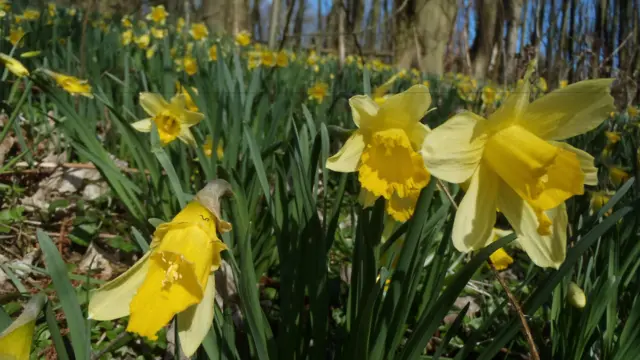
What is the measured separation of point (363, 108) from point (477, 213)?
0.97 feet

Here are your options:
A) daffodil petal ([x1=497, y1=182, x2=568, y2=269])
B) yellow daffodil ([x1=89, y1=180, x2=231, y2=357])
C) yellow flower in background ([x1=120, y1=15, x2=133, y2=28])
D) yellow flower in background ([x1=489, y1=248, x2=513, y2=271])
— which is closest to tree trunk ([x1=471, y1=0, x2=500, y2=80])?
yellow flower in background ([x1=489, y1=248, x2=513, y2=271])

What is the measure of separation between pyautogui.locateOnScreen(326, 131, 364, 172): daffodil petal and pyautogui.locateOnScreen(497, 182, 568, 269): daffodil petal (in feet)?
0.92

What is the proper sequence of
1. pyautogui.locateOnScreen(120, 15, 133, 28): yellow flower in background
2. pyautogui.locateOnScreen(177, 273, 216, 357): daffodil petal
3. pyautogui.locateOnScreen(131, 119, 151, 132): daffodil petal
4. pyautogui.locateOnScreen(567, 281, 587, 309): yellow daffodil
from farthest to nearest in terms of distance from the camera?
pyautogui.locateOnScreen(120, 15, 133, 28): yellow flower in background → pyautogui.locateOnScreen(131, 119, 151, 132): daffodil petal → pyautogui.locateOnScreen(567, 281, 587, 309): yellow daffodil → pyautogui.locateOnScreen(177, 273, 216, 357): daffodil petal

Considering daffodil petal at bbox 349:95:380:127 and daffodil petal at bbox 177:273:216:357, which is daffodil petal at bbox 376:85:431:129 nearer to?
daffodil petal at bbox 349:95:380:127

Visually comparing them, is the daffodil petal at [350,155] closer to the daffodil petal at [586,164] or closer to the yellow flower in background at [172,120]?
the daffodil petal at [586,164]

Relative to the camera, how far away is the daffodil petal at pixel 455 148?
762mm

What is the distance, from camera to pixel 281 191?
50.1 inches

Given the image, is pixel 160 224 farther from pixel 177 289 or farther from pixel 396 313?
pixel 396 313

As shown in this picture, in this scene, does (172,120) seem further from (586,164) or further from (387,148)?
(586,164)

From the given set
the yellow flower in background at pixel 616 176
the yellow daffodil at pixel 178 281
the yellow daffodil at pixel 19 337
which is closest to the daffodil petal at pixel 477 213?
the yellow daffodil at pixel 178 281

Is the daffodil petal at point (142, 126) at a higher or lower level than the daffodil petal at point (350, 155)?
lower

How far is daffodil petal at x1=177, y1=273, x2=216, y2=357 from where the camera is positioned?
29.7 inches

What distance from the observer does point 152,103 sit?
76.4 inches

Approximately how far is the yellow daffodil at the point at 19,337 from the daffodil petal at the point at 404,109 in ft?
2.17
